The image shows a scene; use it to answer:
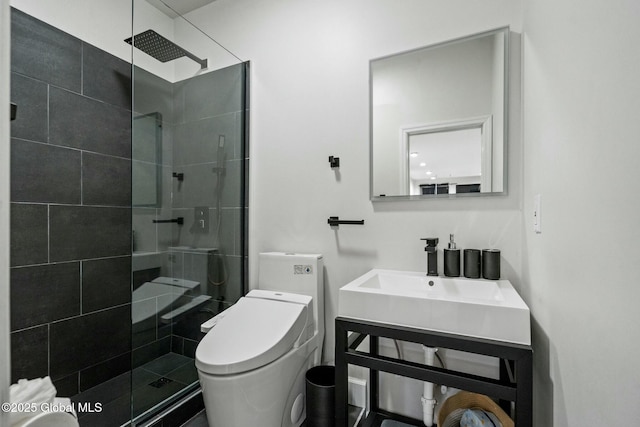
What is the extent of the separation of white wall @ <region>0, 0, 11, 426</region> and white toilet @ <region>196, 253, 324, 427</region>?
2.95 ft

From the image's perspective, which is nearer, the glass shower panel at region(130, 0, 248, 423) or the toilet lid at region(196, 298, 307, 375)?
the toilet lid at region(196, 298, 307, 375)

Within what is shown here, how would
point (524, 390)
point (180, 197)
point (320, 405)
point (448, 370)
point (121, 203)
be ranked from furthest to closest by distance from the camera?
point (121, 203) → point (180, 197) → point (320, 405) → point (448, 370) → point (524, 390)

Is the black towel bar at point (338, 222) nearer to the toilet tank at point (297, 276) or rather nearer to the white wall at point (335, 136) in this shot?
the white wall at point (335, 136)

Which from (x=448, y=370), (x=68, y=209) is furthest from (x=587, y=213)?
(x=68, y=209)

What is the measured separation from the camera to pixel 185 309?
170 cm

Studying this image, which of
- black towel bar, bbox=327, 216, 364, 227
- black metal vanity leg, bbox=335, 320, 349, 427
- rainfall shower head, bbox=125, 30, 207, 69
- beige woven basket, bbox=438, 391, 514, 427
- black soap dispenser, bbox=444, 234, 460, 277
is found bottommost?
beige woven basket, bbox=438, 391, 514, 427

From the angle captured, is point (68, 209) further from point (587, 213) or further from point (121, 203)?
point (587, 213)

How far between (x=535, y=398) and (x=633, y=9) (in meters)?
1.20

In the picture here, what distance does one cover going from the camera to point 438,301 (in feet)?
3.33

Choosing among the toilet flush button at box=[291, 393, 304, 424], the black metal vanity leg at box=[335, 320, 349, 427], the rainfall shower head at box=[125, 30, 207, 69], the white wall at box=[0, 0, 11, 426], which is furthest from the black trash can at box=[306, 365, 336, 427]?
the rainfall shower head at box=[125, 30, 207, 69]

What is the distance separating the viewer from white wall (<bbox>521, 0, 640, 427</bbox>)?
0.48m

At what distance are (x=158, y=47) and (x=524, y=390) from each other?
7.18 ft

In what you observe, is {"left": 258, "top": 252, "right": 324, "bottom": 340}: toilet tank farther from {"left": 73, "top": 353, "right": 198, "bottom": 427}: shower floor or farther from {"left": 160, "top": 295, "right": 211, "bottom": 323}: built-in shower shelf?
{"left": 73, "top": 353, "right": 198, "bottom": 427}: shower floor

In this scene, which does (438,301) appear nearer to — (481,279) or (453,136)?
(481,279)
